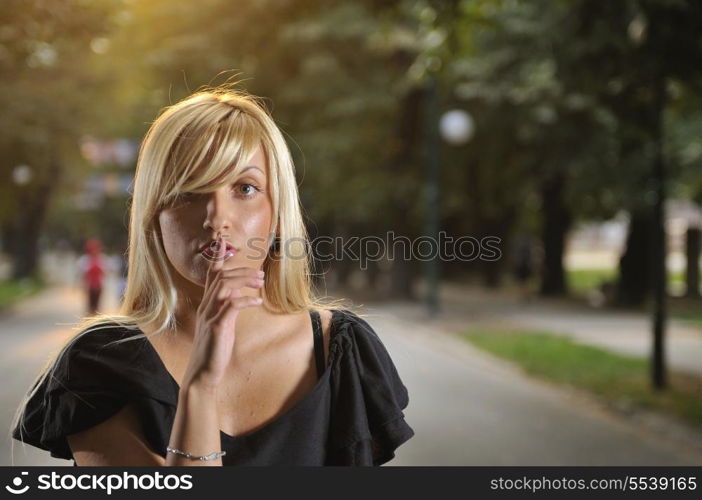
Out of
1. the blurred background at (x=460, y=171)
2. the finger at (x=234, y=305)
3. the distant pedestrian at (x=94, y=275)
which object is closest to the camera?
the finger at (x=234, y=305)

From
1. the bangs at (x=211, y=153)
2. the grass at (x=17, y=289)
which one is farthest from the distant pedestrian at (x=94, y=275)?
the bangs at (x=211, y=153)

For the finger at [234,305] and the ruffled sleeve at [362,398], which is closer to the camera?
the finger at [234,305]

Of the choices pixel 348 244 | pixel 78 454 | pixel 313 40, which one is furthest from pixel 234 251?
pixel 313 40

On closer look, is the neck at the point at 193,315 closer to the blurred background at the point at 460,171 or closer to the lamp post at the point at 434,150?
the blurred background at the point at 460,171

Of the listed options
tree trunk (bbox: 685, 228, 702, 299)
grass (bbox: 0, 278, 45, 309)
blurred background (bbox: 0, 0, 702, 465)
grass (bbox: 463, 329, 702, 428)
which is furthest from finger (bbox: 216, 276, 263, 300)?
grass (bbox: 0, 278, 45, 309)

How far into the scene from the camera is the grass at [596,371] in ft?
31.6

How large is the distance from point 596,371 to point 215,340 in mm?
11326

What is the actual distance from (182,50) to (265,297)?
12.3 ft

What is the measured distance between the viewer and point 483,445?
7.40 m

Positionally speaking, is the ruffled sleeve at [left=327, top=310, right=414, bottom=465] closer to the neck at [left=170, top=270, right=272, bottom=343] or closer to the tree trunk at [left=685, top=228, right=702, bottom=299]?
the neck at [left=170, top=270, right=272, bottom=343]

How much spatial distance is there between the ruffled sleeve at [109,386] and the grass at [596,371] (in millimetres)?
8036

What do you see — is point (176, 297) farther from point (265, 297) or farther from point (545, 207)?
point (545, 207)

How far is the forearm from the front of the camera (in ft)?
3.56

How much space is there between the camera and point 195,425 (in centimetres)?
110
